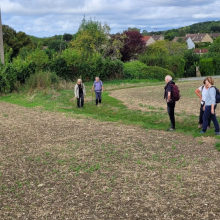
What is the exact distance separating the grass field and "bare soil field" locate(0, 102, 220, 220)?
0.05ft

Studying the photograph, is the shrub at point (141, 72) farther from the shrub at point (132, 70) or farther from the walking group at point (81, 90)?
the walking group at point (81, 90)

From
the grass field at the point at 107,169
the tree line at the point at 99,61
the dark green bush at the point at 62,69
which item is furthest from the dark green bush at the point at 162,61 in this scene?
the grass field at the point at 107,169

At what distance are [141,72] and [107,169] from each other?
26.9m

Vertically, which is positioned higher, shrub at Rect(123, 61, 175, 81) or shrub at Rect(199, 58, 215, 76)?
shrub at Rect(199, 58, 215, 76)

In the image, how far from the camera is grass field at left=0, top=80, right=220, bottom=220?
5.30m

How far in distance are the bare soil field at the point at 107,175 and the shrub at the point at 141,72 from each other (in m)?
21.5

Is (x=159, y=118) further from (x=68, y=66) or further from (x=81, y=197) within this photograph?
(x=68, y=66)

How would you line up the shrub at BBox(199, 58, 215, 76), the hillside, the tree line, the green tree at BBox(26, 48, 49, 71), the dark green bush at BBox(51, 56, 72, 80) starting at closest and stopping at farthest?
the tree line < the green tree at BBox(26, 48, 49, 71) < the dark green bush at BBox(51, 56, 72, 80) < the shrub at BBox(199, 58, 215, 76) < the hillside

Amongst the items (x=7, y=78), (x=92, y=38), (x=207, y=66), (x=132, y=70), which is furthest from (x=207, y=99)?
(x=207, y=66)

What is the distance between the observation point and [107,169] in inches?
280

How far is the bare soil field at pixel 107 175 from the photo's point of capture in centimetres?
525

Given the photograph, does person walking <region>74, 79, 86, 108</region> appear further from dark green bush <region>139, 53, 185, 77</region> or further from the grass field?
dark green bush <region>139, 53, 185, 77</region>

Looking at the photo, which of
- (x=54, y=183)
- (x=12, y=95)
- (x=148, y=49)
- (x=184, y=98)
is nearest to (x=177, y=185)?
(x=54, y=183)

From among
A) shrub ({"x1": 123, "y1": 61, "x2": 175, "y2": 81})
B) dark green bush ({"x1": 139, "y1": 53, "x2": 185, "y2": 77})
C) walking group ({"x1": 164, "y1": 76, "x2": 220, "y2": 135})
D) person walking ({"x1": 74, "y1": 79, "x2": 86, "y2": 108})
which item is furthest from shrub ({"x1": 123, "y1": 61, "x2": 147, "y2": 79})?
walking group ({"x1": 164, "y1": 76, "x2": 220, "y2": 135})
